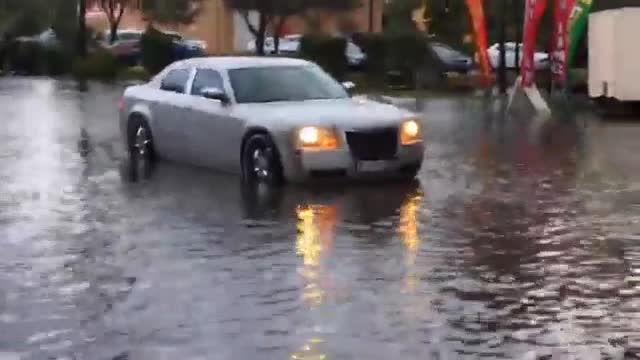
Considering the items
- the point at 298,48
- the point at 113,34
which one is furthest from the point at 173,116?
the point at 113,34

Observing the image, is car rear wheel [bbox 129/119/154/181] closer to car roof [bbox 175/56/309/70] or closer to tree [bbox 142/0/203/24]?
car roof [bbox 175/56/309/70]

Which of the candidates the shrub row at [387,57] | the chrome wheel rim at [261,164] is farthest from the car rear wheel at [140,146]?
the shrub row at [387,57]

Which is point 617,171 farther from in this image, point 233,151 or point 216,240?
point 216,240

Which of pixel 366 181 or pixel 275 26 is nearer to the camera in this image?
pixel 366 181

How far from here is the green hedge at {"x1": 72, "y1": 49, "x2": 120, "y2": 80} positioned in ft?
161

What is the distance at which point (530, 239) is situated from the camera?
41.1 ft

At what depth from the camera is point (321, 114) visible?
1608 centimetres

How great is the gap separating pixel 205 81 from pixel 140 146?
6.11 feet

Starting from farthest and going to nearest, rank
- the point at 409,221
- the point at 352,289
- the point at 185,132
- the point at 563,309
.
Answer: the point at 185,132, the point at 409,221, the point at 352,289, the point at 563,309

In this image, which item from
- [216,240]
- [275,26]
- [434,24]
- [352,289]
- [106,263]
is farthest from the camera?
[434,24]

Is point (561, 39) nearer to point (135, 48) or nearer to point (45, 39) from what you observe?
point (45, 39)

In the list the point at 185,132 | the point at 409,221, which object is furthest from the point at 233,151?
→ the point at 409,221

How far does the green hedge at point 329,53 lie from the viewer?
1804 inches

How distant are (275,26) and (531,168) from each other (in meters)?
41.4
